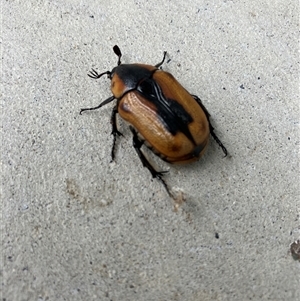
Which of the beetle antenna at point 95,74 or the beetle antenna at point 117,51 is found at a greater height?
the beetle antenna at point 117,51

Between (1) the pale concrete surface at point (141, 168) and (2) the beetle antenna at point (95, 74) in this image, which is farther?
(2) the beetle antenna at point (95, 74)

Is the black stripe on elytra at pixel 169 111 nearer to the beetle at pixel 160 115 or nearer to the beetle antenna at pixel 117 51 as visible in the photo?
the beetle at pixel 160 115

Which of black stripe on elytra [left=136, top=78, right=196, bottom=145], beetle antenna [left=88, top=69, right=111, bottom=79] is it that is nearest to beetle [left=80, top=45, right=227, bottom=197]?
black stripe on elytra [left=136, top=78, right=196, bottom=145]

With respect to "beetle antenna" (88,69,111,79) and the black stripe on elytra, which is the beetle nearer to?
the black stripe on elytra

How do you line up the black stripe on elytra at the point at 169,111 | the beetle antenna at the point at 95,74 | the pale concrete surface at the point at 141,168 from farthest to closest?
the beetle antenna at the point at 95,74
the pale concrete surface at the point at 141,168
the black stripe on elytra at the point at 169,111

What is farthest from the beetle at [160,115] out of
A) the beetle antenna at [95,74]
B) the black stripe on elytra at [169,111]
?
the beetle antenna at [95,74]

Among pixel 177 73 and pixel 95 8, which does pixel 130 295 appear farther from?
pixel 95 8

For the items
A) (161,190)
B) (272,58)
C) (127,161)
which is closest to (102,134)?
(127,161)
